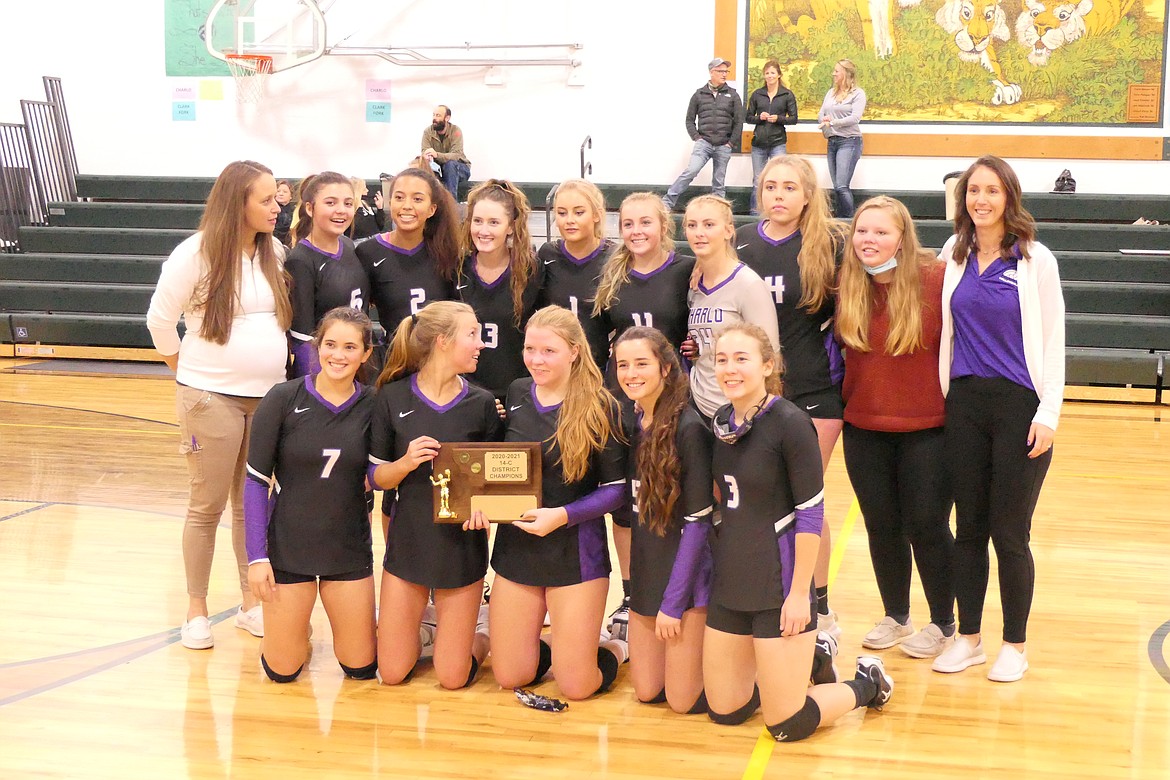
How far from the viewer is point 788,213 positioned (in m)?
3.66

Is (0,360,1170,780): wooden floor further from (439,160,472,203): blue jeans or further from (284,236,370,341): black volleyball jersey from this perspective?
(439,160,472,203): blue jeans

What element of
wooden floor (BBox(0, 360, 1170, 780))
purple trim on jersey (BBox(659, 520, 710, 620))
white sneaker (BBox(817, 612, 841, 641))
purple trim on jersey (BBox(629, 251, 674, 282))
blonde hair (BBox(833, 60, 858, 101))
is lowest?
wooden floor (BBox(0, 360, 1170, 780))

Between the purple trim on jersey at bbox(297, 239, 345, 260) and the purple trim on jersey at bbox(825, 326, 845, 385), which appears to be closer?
the purple trim on jersey at bbox(825, 326, 845, 385)

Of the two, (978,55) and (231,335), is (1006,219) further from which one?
(978,55)

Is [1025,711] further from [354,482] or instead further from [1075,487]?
[1075,487]

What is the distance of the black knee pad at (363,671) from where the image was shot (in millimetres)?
3510

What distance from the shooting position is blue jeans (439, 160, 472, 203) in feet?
38.5

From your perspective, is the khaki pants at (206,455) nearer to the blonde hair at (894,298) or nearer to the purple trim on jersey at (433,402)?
the purple trim on jersey at (433,402)

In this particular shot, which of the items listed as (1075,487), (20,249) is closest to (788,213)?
(1075,487)

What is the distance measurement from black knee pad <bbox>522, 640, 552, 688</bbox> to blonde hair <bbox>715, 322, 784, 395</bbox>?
3.44 feet

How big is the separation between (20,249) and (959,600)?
11064 millimetres

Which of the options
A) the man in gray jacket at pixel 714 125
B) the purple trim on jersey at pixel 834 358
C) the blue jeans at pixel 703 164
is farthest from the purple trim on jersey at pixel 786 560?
the blue jeans at pixel 703 164

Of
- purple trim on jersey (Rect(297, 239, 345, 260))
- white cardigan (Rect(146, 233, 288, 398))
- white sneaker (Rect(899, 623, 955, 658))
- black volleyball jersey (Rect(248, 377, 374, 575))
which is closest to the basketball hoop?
purple trim on jersey (Rect(297, 239, 345, 260))

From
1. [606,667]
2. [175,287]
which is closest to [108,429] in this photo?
[175,287]
